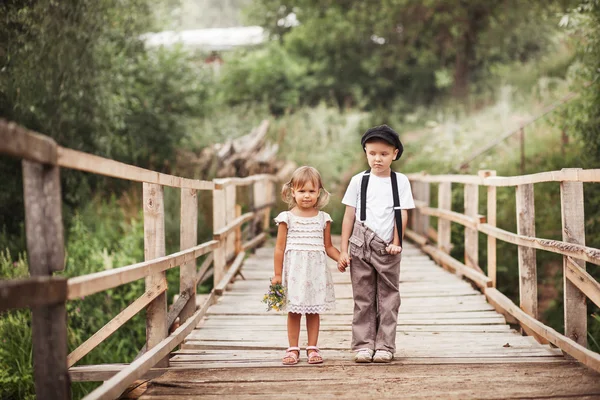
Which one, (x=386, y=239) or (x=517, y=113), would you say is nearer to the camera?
(x=386, y=239)

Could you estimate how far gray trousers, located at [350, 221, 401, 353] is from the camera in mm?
4664

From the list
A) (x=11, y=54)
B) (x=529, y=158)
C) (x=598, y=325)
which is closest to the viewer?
(x=598, y=325)

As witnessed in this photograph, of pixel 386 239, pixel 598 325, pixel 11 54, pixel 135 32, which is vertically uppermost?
pixel 135 32

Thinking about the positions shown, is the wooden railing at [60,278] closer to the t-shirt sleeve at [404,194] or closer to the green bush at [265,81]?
the t-shirt sleeve at [404,194]

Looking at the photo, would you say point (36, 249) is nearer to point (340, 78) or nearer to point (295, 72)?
point (295, 72)

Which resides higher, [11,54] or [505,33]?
[505,33]

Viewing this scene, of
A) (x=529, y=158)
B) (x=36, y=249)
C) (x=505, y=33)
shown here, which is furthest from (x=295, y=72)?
(x=36, y=249)

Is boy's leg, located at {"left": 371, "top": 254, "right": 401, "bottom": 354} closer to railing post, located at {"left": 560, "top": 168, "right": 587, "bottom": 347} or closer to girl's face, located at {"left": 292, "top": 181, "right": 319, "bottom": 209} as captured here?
girl's face, located at {"left": 292, "top": 181, "right": 319, "bottom": 209}

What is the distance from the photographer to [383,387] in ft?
12.8

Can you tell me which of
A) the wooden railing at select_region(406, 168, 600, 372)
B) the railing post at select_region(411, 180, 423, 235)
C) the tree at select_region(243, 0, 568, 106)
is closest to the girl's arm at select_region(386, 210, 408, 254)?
the wooden railing at select_region(406, 168, 600, 372)

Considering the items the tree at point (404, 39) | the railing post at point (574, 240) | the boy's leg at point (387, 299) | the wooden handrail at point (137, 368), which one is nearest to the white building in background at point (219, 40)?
the tree at point (404, 39)

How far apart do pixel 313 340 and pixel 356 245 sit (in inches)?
27.7

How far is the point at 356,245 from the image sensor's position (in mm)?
4715

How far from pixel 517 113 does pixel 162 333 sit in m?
13.7
